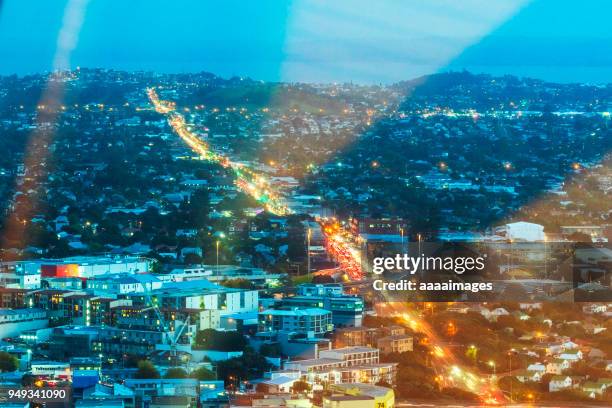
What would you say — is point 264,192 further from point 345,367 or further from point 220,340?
point 345,367

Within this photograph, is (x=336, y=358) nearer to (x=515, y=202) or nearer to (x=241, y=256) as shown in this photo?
(x=241, y=256)

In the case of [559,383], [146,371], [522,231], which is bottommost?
[559,383]

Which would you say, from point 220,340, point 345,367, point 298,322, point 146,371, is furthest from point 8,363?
point 298,322

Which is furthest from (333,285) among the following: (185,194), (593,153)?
(593,153)

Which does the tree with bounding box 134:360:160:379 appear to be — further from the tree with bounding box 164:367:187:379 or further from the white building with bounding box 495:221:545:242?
the white building with bounding box 495:221:545:242

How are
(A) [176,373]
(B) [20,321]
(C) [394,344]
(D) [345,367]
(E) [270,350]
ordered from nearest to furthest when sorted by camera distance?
1. (A) [176,373]
2. (D) [345,367]
3. (E) [270,350]
4. (C) [394,344]
5. (B) [20,321]
